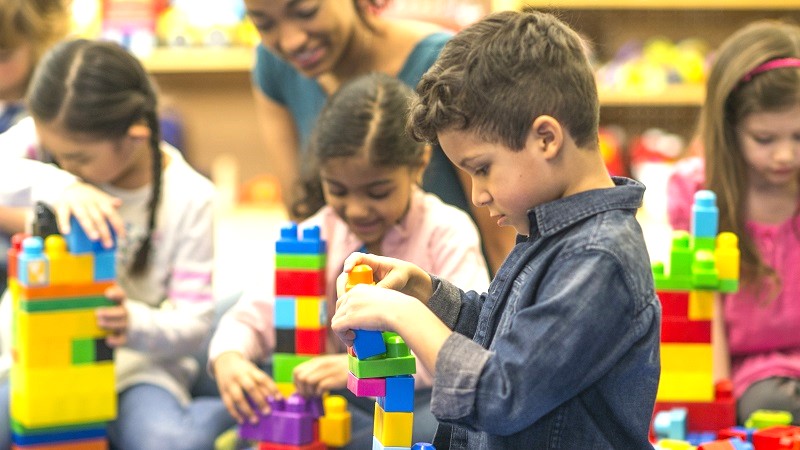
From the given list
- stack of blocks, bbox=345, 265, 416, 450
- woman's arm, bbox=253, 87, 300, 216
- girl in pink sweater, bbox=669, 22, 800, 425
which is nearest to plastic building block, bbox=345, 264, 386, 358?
stack of blocks, bbox=345, 265, 416, 450

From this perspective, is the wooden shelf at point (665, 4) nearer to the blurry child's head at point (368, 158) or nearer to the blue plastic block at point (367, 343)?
the blurry child's head at point (368, 158)

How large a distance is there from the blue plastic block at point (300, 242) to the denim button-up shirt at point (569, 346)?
403 mm

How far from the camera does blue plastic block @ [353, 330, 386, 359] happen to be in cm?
95

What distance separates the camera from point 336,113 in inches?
57.6

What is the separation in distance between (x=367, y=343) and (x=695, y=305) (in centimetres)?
59

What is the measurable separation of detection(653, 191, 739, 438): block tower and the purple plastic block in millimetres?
534

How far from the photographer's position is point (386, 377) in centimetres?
99

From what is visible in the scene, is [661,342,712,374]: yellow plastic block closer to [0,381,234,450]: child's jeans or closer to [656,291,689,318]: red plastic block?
[656,291,689,318]: red plastic block

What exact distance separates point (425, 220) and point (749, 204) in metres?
0.52

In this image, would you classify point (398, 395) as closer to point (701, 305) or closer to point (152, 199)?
point (701, 305)

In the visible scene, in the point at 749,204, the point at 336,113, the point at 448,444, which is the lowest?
the point at 448,444

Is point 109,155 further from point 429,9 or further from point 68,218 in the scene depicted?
point 429,9

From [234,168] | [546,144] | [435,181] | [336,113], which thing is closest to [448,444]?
[546,144]

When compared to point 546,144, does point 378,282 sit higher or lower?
lower
